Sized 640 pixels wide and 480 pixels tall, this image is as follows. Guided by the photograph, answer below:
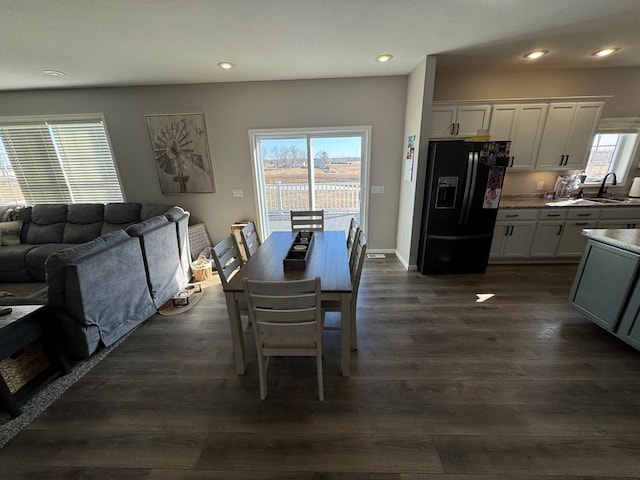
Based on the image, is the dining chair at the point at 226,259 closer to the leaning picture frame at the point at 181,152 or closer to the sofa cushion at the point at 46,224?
the leaning picture frame at the point at 181,152

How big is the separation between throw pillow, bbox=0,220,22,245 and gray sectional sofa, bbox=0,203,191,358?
0.08m

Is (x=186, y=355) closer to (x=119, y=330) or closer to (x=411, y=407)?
(x=119, y=330)

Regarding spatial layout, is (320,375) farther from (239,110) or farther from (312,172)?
(239,110)

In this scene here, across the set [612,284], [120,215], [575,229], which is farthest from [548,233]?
[120,215]

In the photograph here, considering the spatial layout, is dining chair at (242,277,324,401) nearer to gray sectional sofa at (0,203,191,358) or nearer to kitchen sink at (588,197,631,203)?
gray sectional sofa at (0,203,191,358)

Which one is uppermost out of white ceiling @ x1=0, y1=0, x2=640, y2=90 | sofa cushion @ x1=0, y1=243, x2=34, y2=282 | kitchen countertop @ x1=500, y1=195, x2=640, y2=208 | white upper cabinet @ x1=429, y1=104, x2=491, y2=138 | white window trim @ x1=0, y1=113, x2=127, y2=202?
white ceiling @ x1=0, y1=0, x2=640, y2=90

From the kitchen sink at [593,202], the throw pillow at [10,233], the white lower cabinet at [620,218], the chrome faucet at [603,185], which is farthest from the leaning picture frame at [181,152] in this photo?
the chrome faucet at [603,185]

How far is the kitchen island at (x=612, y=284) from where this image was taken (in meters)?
1.90

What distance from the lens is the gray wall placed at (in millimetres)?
3547

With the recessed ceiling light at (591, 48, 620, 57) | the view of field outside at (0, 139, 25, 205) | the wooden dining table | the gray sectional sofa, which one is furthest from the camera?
the view of field outside at (0, 139, 25, 205)

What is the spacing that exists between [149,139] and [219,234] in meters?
1.81

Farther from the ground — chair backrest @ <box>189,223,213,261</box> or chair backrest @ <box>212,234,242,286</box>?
chair backrest @ <box>212,234,242,286</box>

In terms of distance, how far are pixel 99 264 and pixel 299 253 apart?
1679mm

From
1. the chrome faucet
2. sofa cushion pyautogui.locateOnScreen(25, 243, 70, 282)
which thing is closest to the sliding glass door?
sofa cushion pyautogui.locateOnScreen(25, 243, 70, 282)
